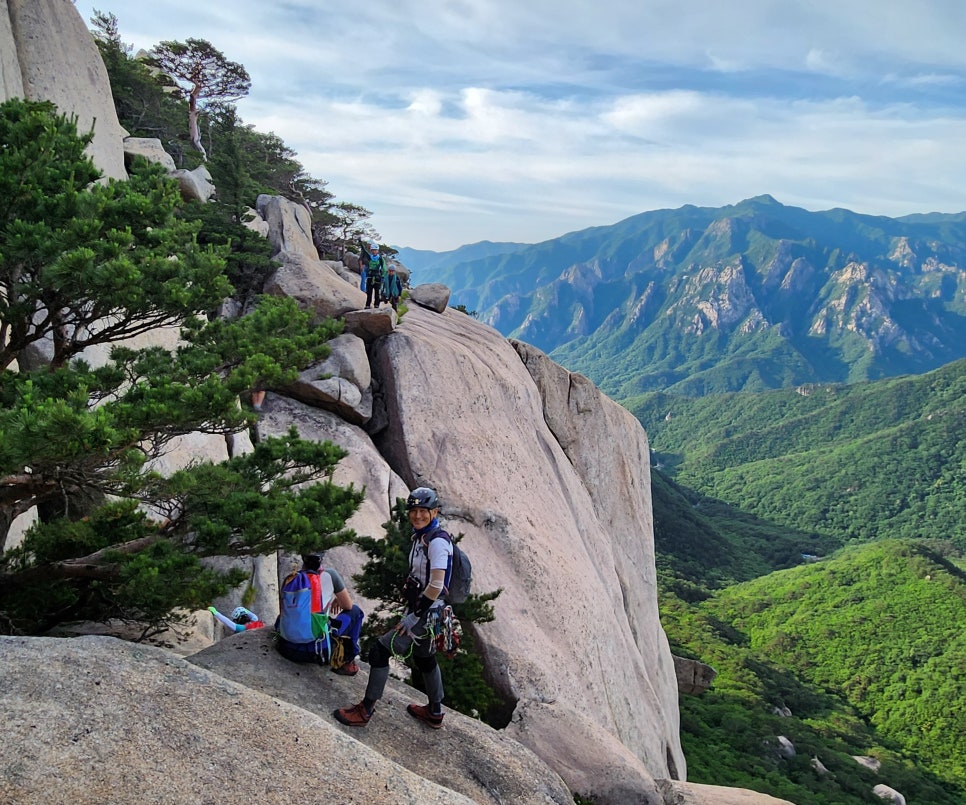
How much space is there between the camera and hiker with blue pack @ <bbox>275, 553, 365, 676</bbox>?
8070 mm

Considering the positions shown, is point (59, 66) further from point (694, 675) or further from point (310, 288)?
point (694, 675)

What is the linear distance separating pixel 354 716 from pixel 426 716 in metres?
1.10

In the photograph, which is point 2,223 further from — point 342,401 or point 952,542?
point 952,542

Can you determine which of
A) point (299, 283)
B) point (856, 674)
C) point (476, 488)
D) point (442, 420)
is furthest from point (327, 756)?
point (856, 674)

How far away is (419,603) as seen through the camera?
7.31 metres

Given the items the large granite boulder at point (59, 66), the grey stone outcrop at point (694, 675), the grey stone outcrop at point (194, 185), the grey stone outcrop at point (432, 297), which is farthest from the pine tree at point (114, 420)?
the grey stone outcrop at point (694, 675)

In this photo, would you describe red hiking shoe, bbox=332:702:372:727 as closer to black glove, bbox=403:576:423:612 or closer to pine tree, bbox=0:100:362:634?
black glove, bbox=403:576:423:612

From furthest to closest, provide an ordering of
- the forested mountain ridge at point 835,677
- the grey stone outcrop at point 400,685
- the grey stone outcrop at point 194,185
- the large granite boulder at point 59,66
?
the forested mountain ridge at point 835,677, the grey stone outcrop at point 194,185, the large granite boulder at point 59,66, the grey stone outcrop at point 400,685

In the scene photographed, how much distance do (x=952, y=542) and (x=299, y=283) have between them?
18232cm

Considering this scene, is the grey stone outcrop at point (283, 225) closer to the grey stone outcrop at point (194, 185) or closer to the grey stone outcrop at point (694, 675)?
the grey stone outcrop at point (194, 185)

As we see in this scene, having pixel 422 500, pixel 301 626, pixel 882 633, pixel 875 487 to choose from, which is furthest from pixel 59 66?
pixel 875 487

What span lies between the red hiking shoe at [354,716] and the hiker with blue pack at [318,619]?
3.02 feet

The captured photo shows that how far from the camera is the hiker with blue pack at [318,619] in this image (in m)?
8.07

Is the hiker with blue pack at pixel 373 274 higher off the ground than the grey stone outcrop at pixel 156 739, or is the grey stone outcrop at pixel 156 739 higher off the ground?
the hiker with blue pack at pixel 373 274
